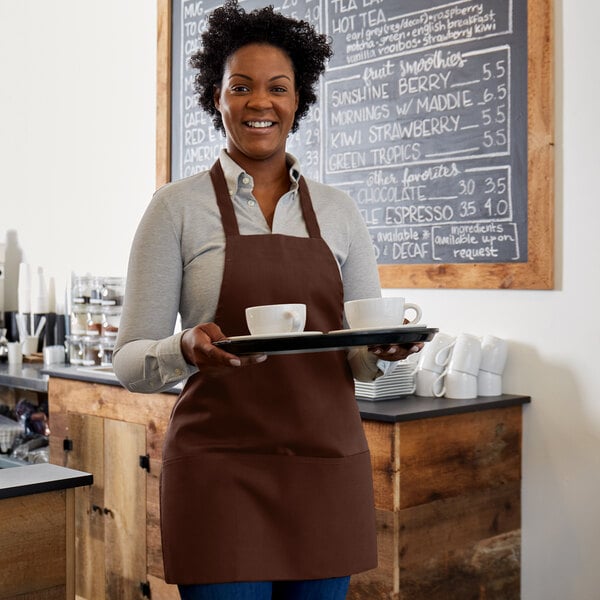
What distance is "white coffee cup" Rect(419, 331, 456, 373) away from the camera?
8.51 feet

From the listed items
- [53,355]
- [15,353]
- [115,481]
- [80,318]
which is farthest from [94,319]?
[115,481]

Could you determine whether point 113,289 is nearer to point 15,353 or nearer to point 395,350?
point 15,353

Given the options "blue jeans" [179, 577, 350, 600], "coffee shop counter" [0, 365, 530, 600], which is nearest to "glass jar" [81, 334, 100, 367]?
"coffee shop counter" [0, 365, 530, 600]

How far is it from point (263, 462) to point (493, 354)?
50.4 inches

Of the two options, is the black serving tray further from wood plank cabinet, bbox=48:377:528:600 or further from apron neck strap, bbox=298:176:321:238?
wood plank cabinet, bbox=48:377:528:600

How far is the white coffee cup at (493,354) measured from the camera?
259 cm

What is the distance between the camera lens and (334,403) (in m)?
1.52

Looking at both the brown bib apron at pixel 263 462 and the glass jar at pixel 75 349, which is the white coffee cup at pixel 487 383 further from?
the glass jar at pixel 75 349

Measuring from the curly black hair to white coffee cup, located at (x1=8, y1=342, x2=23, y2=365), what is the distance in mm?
2712

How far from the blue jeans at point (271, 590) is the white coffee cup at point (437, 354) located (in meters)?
1.14

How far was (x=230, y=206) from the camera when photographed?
1.56 meters

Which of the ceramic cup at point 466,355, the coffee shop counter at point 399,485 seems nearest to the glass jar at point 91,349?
the coffee shop counter at point 399,485

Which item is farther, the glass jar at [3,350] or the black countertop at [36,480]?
the glass jar at [3,350]

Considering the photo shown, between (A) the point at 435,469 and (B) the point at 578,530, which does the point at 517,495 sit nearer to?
(B) the point at 578,530
